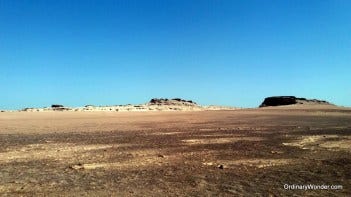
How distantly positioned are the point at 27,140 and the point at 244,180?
1422cm

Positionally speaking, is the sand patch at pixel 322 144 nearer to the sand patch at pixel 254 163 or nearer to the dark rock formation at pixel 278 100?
the sand patch at pixel 254 163

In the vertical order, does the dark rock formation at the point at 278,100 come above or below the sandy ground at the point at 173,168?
above

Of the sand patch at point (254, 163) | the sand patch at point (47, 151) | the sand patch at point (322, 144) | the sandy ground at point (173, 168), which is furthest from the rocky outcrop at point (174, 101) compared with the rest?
the sand patch at point (254, 163)

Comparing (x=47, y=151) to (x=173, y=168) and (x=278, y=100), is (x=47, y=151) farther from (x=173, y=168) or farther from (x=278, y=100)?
(x=278, y=100)

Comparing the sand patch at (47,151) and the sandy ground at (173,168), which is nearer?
the sandy ground at (173,168)

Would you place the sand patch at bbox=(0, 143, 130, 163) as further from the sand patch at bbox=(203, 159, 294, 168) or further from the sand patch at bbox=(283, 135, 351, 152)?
the sand patch at bbox=(283, 135, 351, 152)

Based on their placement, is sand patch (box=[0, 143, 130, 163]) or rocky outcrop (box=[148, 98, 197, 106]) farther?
rocky outcrop (box=[148, 98, 197, 106])

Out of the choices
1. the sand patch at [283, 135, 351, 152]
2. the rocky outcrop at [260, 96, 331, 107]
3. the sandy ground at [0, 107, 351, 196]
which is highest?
the rocky outcrop at [260, 96, 331, 107]

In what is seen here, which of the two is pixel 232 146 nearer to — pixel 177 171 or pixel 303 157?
pixel 303 157

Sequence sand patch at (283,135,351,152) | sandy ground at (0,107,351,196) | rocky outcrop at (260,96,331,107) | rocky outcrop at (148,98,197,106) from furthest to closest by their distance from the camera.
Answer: rocky outcrop at (148,98,197,106) → rocky outcrop at (260,96,331,107) → sand patch at (283,135,351,152) → sandy ground at (0,107,351,196)

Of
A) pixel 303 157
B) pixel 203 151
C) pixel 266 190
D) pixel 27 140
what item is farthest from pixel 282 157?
pixel 27 140

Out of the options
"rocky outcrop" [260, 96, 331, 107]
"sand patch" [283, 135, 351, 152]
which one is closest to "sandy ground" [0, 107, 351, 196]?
"sand patch" [283, 135, 351, 152]

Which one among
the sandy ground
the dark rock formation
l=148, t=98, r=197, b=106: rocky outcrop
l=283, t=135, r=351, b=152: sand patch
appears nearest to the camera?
the sandy ground

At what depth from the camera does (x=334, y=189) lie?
9.46 m
